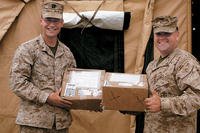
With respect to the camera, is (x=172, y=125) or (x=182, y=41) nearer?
(x=172, y=125)

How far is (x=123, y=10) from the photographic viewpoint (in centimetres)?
470

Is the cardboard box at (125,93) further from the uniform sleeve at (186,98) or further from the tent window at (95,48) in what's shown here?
the tent window at (95,48)

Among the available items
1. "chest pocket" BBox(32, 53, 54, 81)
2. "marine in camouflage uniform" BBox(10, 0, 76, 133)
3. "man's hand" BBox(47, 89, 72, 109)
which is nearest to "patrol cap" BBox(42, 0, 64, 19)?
"marine in camouflage uniform" BBox(10, 0, 76, 133)

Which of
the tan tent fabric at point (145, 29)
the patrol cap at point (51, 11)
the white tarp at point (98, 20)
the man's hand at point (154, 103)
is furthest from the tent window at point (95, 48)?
the man's hand at point (154, 103)

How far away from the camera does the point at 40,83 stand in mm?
3555

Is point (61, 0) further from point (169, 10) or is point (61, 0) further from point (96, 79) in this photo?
point (96, 79)

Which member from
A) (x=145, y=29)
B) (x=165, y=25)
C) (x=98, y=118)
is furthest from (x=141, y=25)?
(x=165, y=25)

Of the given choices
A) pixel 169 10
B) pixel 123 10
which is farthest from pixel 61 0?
pixel 169 10

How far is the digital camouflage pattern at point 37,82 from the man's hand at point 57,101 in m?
0.04

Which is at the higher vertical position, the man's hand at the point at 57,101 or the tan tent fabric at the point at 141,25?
the tan tent fabric at the point at 141,25

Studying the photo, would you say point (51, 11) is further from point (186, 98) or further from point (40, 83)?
point (186, 98)

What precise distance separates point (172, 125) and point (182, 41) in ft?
5.00

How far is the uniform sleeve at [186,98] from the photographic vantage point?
10.4 feet

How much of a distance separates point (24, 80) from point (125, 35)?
5.37ft
